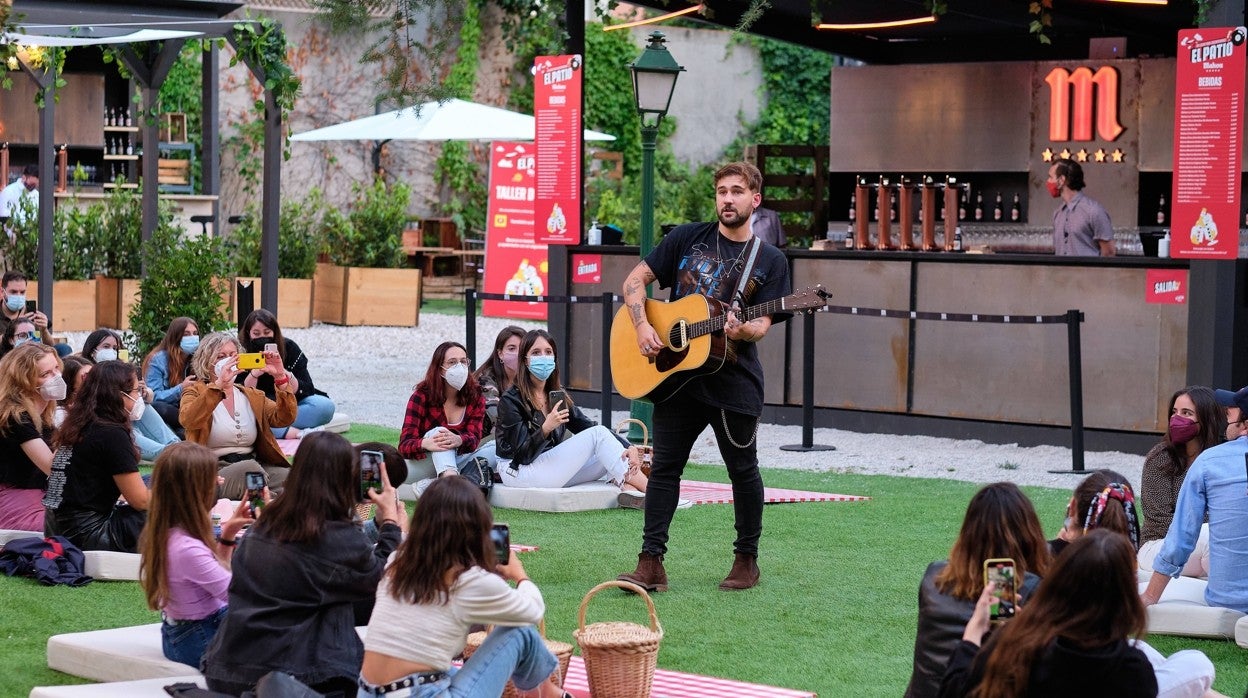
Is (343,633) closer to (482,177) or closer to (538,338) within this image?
(538,338)

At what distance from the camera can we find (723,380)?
6.30 metres

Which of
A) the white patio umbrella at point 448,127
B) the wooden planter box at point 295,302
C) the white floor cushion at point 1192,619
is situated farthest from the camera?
the white patio umbrella at point 448,127

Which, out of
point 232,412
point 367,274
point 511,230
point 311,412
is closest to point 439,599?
point 232,412

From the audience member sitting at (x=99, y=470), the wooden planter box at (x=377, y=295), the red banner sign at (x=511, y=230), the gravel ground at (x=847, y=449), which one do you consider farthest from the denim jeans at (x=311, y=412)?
the red banner sign at (x=511, y=230)

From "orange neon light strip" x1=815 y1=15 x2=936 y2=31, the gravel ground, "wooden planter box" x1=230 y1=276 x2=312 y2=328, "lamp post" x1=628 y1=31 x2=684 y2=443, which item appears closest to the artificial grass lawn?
the gravel ground

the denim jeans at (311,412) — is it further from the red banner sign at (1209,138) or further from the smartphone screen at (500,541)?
the smartphone screen at (500,541)

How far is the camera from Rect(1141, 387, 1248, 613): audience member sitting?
5535 millimetres

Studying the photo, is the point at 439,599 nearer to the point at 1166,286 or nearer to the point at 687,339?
the point at 687,339

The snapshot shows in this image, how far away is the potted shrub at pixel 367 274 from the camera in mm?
18688

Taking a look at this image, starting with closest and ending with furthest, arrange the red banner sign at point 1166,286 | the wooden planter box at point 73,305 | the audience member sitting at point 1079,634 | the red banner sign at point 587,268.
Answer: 1. the audience member sitting at point 1079,634
2. the red banner sign at point 1166,286
3. the red banner sign at point 587,268
4. the wooden planter box at point 73,305

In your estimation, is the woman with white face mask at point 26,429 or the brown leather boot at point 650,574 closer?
the brown leather boot at point 650,574

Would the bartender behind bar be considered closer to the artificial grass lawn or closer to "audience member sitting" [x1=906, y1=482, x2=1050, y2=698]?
the artificial grass lawn

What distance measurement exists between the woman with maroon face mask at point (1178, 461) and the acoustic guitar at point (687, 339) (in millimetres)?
1453

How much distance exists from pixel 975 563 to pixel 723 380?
8.14ft
